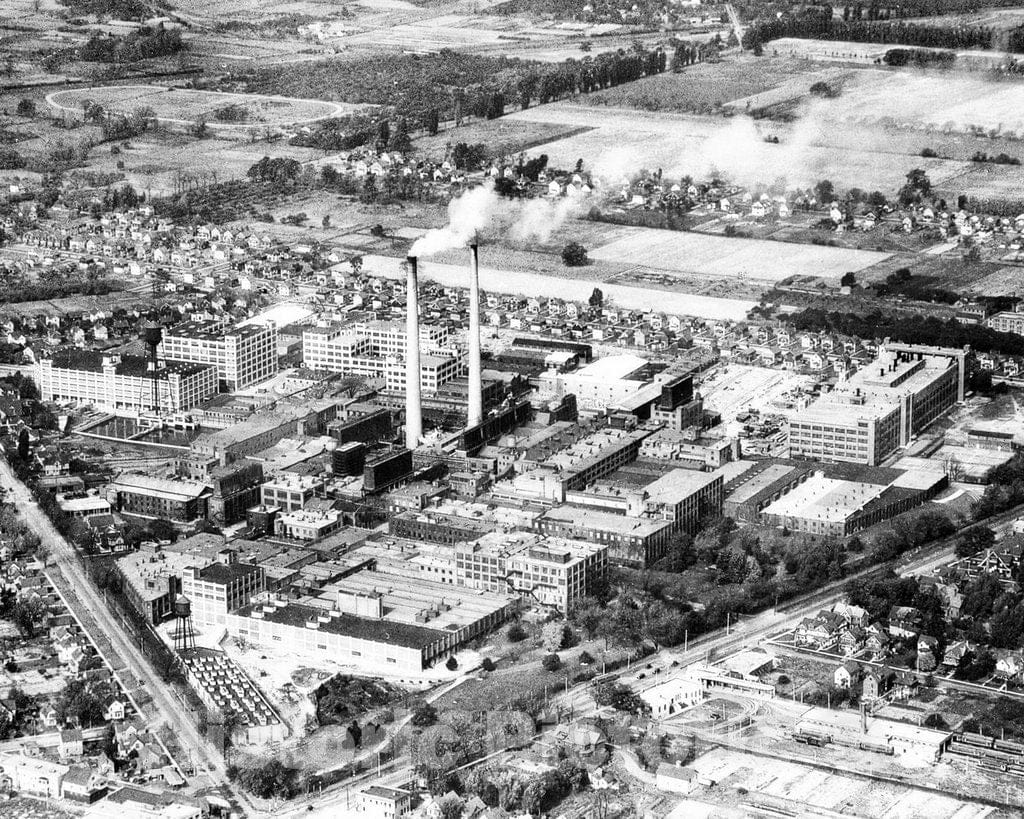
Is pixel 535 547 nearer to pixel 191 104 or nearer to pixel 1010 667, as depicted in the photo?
pixel 1010 667

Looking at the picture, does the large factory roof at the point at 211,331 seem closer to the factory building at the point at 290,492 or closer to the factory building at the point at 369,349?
the factory building at the point at 369,349

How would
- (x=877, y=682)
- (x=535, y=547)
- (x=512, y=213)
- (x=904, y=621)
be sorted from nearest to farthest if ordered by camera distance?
(x=877, y=682)
(x=904, y=621)
(x=535, y=547)
(x=512, y=213)

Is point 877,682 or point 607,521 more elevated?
point 607,521

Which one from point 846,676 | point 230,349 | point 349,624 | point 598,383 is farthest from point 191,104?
point 846,676

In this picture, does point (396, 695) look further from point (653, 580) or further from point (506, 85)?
point (506, 85)

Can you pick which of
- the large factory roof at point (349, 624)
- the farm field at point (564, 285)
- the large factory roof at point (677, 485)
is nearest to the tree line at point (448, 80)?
the farm field at point (564, 285)

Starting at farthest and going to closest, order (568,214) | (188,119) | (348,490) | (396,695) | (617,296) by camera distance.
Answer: (188,119) < (568,214) < (617,296) < (348,490) < (396,695)

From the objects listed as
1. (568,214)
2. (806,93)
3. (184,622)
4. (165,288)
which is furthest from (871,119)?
(184,622)
